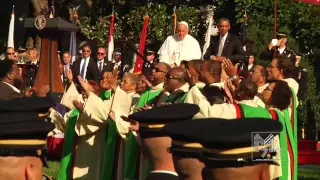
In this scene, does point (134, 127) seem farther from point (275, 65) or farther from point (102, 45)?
point (102, 45)

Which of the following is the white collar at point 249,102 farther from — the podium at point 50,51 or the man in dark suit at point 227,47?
the podium at point 50,51

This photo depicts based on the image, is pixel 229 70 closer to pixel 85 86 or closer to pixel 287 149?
pixel 287 149

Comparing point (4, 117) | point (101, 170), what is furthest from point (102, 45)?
point (4, 117)

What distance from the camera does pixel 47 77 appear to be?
20.7 meters

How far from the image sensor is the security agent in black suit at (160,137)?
9.56 meters

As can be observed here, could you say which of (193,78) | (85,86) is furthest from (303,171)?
(193,78)

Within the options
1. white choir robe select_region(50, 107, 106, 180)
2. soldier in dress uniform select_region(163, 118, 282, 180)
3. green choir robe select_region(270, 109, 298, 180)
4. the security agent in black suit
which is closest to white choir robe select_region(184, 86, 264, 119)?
the security agent in black suit

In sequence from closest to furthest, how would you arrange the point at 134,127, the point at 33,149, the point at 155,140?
the point at 33,149 < the point at 155,140 < the point at 134,127

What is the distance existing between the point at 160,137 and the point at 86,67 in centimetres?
957

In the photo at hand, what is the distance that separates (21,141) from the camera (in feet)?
25.7

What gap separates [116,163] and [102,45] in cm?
1454

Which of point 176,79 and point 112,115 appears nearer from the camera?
point 176,79

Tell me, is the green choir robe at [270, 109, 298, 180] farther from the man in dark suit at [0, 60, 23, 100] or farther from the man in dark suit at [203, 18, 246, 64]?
the man in dark suit at [203, 18, 246, 64]

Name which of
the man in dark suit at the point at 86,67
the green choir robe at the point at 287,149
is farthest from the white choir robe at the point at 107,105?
the man in dark suit at the point at 86,67
